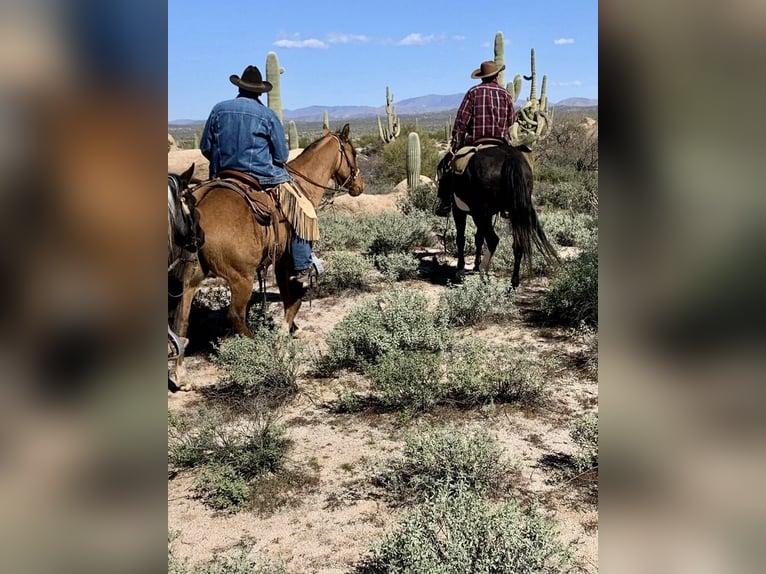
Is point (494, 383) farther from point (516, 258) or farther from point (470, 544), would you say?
point (516, 258)

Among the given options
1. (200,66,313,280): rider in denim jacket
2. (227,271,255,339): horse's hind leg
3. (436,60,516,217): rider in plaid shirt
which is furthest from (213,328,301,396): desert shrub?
(436,60,516,217): rider in plaid shirt

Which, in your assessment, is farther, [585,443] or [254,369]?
[254,369]

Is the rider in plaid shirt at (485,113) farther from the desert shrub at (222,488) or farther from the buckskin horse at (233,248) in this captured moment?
the desert shrub at (222,488)

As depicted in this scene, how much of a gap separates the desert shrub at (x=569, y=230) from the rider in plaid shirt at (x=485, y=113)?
285cm

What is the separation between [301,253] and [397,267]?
317 centimetres

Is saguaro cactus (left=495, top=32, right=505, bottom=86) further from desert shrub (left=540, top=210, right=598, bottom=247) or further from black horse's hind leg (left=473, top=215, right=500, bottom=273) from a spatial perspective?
black horse's hind leg (left=473, top=215, right=500, bottom=273)

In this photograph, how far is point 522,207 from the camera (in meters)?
7.38

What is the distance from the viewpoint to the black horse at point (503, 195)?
739cm

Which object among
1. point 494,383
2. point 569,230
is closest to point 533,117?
point 569,230

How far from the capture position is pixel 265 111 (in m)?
5.39
